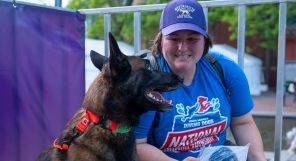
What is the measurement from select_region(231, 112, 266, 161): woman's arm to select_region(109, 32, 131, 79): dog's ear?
3.89 feet

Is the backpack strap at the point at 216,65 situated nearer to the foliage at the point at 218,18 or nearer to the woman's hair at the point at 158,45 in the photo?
the woman's hair at the point at 158,45

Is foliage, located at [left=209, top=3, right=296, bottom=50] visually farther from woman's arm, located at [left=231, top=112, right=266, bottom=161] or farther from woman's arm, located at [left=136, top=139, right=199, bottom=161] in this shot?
woman's arm, located at [left=136, top=139, right=199, bottom=161]

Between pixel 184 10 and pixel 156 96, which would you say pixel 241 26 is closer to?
pixel 184 10

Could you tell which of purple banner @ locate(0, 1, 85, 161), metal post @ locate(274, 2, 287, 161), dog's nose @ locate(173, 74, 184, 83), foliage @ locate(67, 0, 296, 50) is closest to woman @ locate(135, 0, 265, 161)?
dog's nose @ locate(173, 74, 184, 83)

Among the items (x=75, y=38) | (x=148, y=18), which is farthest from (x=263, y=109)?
(x=75, y=38)

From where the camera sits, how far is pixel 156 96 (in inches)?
104

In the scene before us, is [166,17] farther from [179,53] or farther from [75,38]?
[75,38]

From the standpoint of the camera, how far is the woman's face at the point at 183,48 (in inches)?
109

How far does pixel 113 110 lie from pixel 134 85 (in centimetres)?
22

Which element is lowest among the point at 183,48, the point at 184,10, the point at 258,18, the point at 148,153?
the point at 148,153

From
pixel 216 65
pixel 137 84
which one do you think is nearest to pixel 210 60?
pixel 216 65

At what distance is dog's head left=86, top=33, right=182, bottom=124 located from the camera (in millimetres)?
2482

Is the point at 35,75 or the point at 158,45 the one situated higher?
the point at 158,45

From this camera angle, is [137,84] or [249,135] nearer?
[137,84]
